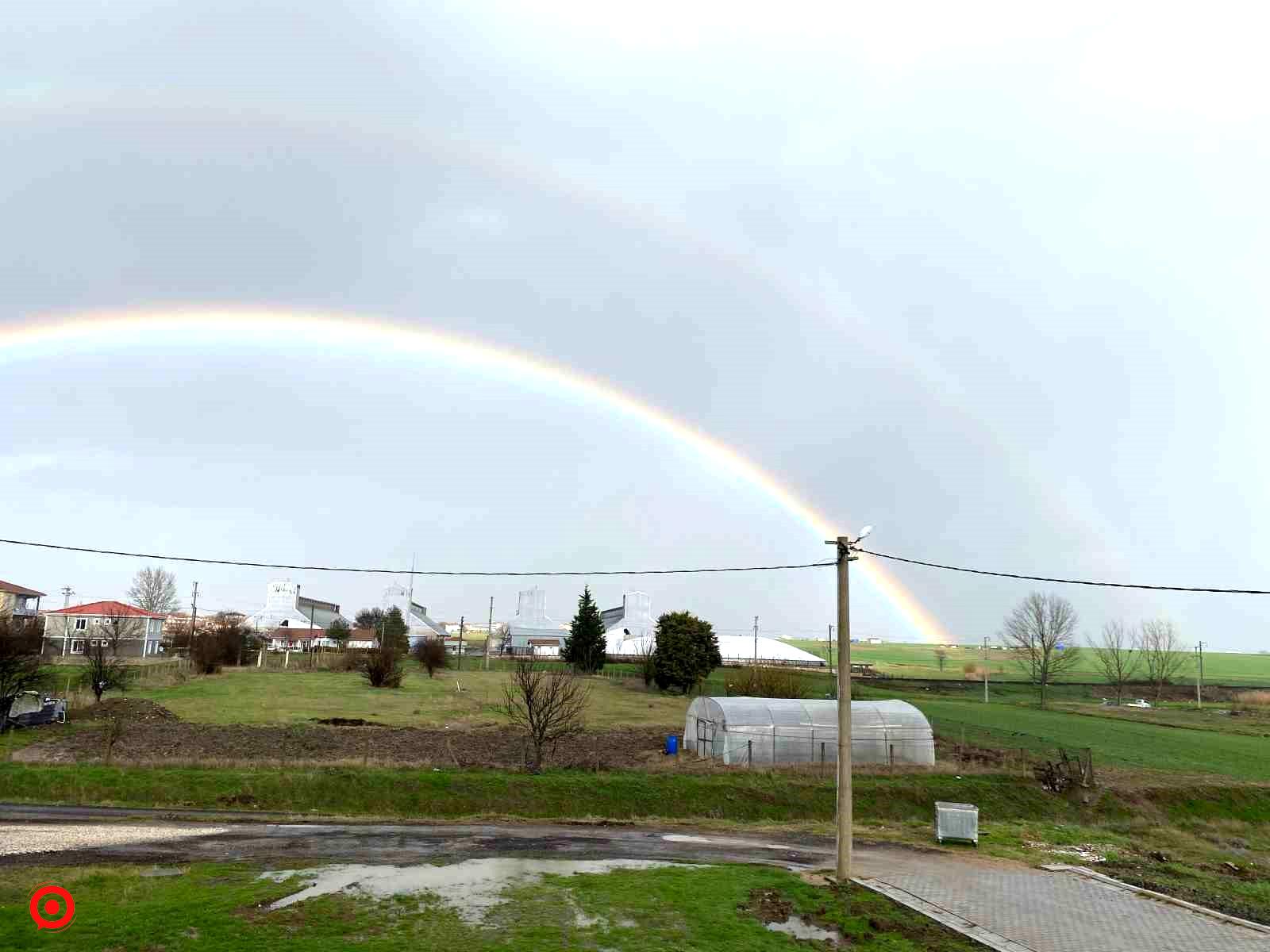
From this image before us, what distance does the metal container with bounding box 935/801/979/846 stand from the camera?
2595 cm

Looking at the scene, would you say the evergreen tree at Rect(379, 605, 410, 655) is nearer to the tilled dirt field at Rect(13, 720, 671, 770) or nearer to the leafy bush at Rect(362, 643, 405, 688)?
the leafy bush at Rect(362, 643, 405, 688)

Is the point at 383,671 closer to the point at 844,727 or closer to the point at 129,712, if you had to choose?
the point at 129,712

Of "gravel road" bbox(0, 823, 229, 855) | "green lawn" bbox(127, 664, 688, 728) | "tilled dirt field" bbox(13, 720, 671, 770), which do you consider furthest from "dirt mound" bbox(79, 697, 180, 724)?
"gravel road" bbox(0, 823, 229, 855)

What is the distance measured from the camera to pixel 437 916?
16.0 m

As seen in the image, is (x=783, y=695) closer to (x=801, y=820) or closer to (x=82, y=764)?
(x=801, y=820)

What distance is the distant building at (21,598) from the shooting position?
341ft

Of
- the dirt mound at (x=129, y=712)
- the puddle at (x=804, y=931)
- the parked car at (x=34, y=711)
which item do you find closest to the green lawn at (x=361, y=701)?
the dirt mound at (x=129, y=712)

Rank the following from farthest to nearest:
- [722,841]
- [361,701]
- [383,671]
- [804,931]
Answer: [383,671]
[361,701]
[722,841]
[804,931]

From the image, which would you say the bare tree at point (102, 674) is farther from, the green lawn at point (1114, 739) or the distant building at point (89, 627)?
the distant building at point (89, 627)

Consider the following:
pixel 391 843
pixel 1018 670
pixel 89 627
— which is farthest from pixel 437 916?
pixel 1018 670

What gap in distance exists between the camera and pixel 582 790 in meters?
32.5

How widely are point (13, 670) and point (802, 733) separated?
124 ft

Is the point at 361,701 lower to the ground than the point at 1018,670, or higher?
higher

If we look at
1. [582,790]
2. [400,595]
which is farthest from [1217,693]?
[400,595]
